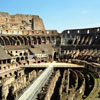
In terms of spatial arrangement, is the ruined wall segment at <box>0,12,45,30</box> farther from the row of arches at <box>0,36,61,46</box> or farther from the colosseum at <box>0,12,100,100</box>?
the row of arches at <box>0,36,61,46</box>

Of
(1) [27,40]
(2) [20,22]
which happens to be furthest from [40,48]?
(2) [20,22]

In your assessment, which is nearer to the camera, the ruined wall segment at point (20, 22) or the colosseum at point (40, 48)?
the colosseum at point (40, 48)

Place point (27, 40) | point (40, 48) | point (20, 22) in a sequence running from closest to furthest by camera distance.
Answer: point (40, 48), point (27, 40), point (20, 22)

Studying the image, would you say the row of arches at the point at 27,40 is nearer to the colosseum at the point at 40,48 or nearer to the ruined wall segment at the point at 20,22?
the colosseum at the point at 40,48

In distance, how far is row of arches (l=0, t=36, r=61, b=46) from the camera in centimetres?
5212

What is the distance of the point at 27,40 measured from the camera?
5603 cm

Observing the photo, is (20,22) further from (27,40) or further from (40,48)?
(40,48)

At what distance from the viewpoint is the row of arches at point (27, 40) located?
52.1 meters

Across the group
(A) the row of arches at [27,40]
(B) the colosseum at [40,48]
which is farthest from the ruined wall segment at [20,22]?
(A) the row of arches at [27,40]

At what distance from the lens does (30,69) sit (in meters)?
39.6

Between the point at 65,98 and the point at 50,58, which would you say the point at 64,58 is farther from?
the point at 65,98

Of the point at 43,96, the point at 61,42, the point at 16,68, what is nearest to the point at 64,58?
the point at 61,42

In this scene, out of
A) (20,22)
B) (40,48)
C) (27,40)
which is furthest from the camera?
(20,22)

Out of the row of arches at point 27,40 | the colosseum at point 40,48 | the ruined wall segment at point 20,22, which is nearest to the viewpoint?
the colosseum at point 40,48
